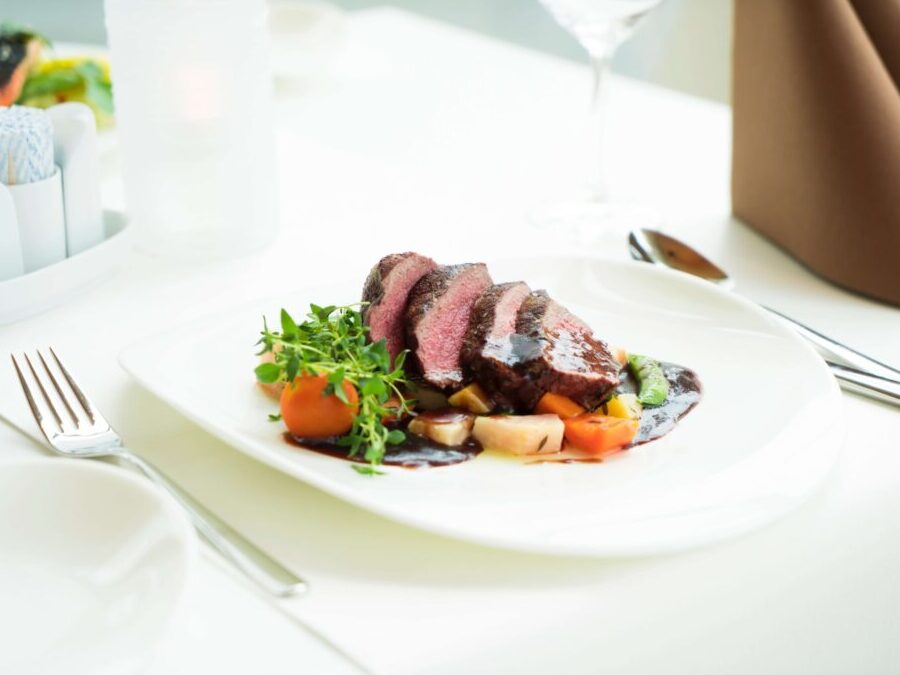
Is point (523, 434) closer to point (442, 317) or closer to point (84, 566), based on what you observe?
point (442, 317)

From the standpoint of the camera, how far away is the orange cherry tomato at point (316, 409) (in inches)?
41.6

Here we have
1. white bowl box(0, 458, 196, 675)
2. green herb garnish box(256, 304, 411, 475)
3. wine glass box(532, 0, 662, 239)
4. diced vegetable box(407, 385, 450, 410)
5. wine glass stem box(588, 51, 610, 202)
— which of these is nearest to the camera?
white bowl box(0, 458, 196, 675)

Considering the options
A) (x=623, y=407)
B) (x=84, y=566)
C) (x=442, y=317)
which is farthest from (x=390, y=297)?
(x=84, y=566)

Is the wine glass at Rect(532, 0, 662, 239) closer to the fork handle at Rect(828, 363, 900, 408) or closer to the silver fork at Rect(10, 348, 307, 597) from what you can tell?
the fork handle at Rect(828, 363, 900, 408)

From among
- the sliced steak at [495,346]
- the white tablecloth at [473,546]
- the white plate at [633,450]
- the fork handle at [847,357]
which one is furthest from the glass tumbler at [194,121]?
the fork handle at [847,357]

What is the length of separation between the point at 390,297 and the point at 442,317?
6cm

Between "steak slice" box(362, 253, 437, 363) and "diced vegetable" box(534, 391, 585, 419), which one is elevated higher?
"steak slice" box(362, 253, 437, 363)

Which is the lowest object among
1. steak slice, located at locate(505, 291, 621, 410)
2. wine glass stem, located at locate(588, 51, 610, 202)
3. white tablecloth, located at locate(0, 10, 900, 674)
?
white tablecloth, located at locate(0, 10, 900, 674)

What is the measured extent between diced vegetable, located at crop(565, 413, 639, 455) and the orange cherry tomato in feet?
0.71

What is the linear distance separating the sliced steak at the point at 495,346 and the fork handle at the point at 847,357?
0.37 metres

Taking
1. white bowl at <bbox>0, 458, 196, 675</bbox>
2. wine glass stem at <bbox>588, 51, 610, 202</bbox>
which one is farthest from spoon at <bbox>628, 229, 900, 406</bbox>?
white bowl at <bbox>0, 458, 196, 675</bbox>

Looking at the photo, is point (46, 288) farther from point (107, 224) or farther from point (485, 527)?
point (485, 527)

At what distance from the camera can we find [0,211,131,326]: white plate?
146 cm

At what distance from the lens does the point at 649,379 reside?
47.1 inches
